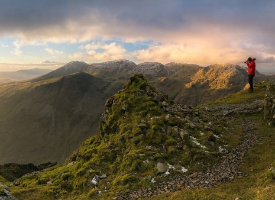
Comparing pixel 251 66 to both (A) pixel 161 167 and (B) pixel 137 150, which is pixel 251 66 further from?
(A) pixel 161 167

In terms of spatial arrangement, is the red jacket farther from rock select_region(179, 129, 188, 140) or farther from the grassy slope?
rock select_region(179, 129, 188, 140)

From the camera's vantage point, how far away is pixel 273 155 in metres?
20.1

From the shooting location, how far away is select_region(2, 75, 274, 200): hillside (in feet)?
59.5

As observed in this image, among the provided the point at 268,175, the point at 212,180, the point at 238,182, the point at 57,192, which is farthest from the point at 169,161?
the point at 57,192

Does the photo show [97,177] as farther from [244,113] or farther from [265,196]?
[244,113]

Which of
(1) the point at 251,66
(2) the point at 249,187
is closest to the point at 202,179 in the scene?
(2) the point at 249,187

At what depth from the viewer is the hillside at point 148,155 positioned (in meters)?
18.1

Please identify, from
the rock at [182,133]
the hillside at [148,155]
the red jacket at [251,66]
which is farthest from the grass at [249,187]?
the red jacket at [251,66]

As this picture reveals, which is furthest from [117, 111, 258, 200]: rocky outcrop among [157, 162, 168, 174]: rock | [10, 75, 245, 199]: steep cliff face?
[157, 162, 168, 174]: rock

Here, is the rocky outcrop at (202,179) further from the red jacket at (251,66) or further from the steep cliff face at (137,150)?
the red jacket at (251,66)

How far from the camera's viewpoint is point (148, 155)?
21.1 meters

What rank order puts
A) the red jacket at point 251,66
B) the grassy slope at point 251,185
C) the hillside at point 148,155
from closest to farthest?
the grassy slope at point 251,185 < the hillside at point 148,155 < the red jacket at point 251,66

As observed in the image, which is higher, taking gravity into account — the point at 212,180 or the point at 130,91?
the point at 130,91

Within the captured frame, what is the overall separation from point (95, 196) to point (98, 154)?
5.71 metres
